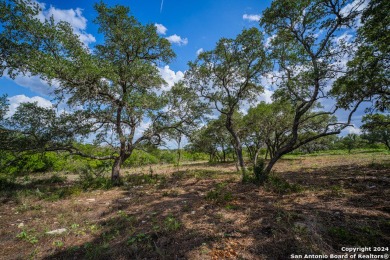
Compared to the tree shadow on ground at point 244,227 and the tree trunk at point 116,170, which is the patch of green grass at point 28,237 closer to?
the tree shadow on ground at point 244,227

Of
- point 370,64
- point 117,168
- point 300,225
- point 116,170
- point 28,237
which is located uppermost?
point 370,64

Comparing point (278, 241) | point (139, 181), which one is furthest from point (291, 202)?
point (139, 181)

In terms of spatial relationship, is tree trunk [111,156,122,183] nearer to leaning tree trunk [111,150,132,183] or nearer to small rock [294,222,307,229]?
leaning tree trunk [111,150,132,183]

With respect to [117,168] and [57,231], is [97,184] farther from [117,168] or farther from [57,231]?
[57,231]

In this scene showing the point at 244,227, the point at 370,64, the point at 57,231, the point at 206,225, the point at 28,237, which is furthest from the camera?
the point at 370,64

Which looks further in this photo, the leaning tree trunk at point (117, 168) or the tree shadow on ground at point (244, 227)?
the leaning tree trunk at point (117, 168)

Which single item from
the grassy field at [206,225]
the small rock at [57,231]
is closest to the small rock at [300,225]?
the grassy field at [206,225]

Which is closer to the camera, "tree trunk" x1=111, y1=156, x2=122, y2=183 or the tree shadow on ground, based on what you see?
the tree shadow on ground

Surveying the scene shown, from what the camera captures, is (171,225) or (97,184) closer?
(171,225)

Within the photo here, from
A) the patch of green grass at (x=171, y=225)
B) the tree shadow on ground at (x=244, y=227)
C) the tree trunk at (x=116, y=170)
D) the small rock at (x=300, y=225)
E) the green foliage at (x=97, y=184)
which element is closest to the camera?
the tree shadow on ground at (x=244, y=227)

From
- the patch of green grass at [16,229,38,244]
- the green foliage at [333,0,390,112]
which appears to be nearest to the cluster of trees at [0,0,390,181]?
the green foliage at [333,0,390,112]

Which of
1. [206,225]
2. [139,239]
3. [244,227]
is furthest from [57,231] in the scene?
[244,227]

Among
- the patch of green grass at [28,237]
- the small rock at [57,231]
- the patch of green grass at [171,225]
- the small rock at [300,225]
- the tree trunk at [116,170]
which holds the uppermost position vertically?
the tree trunk at [116,170]

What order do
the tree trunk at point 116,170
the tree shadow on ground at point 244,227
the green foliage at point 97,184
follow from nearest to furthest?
the tree shadow on ground at point 244,227 < the green foliage at point 97,184 < the tree trunk at point 116,170
